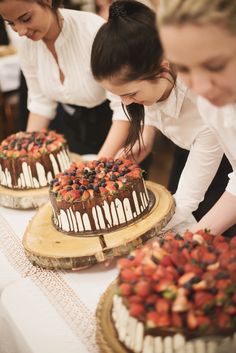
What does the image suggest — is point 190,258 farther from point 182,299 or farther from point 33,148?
point 33,148

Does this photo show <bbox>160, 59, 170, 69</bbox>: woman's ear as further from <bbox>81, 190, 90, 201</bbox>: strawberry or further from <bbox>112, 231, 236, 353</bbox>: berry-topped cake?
<bbox>112, 231, 236, 353</bbox>: berry-topped cake

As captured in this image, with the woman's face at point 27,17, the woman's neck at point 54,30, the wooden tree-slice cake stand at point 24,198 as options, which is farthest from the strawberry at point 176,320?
the woman's neck at point 54,30

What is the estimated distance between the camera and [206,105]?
1.48 m

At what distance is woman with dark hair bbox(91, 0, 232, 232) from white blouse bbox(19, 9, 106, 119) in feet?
1.95

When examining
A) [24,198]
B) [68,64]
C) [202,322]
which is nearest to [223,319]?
[202,322]

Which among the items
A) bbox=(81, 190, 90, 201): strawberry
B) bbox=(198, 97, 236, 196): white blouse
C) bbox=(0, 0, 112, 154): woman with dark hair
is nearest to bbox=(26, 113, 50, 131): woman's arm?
bbox=(0, 0, 112, 154): woman with dark hair

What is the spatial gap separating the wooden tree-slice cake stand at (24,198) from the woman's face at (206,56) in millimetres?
1221

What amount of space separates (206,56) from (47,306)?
36.5 inches

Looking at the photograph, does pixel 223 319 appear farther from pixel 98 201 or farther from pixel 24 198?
pixel 24 198

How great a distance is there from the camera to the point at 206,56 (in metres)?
1.03

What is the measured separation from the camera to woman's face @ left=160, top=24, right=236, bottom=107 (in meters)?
1.02

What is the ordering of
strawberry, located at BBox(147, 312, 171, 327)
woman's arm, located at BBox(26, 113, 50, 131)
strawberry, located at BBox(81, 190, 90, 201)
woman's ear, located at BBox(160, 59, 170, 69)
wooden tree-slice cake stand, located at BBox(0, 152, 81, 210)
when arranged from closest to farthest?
strawberry, located at BBox(147, 312, 171, 327) → woman's ear, located at BBox(160, 59, 170, 69) → strawberry, located at BBox(81, 190, 90, 201) → wooden tree-slice cake stand, located at BBox(0, 152, 81, 210) → woman's arm, located at BBox(26, 113, 50, 131)

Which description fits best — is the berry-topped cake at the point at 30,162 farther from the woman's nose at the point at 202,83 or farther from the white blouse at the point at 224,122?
the woman's nose at the point at 202,83

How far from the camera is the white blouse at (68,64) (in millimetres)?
2365
